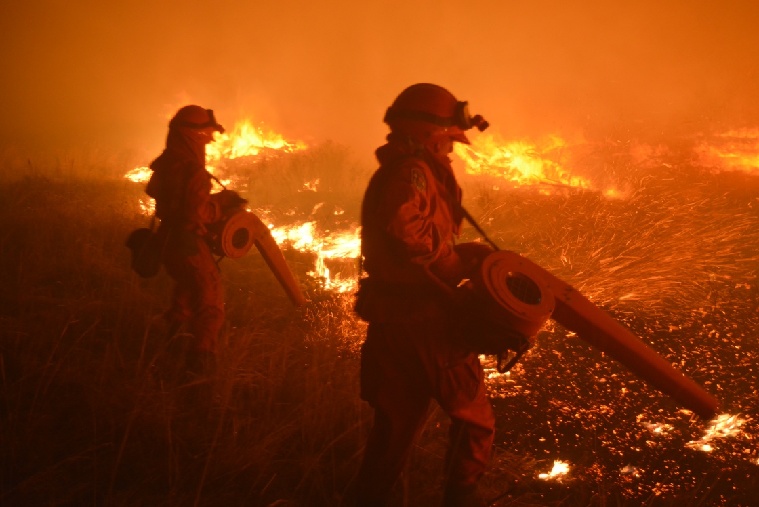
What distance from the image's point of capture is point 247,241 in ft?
11.9

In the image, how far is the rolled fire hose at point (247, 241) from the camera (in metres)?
3.39

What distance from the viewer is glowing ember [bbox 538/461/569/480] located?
2.42 meters

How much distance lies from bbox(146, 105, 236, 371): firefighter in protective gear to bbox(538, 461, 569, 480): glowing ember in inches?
94.7

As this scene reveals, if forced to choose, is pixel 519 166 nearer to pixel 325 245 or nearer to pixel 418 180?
pixel 325 245

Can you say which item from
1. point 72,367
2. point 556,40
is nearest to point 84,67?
point 556,40

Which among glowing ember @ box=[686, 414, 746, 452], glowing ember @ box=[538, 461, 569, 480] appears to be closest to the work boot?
glowing ember @ box=[538, 461, 569, 480]

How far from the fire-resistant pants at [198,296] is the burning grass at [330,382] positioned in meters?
0.19

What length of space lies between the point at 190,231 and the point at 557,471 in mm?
3011

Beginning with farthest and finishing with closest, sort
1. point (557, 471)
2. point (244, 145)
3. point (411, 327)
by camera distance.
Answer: point (244, 145) < point (557, 471) < point (411, 327)

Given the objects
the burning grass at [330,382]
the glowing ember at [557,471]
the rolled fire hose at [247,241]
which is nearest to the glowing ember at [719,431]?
the burning grass at [330,382]

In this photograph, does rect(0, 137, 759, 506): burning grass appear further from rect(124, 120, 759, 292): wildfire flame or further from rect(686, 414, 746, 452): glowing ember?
rect(124, 120, 759, 292): wildfire flame

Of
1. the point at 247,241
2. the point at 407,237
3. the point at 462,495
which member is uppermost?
the point at 247,241

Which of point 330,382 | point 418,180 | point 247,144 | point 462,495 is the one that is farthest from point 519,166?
point 462,495

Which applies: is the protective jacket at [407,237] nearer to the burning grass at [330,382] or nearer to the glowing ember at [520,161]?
the burning grass at [330,382]
